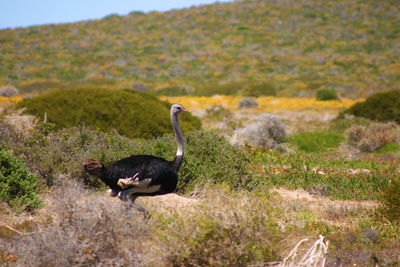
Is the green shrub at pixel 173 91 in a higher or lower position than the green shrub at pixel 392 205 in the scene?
lower

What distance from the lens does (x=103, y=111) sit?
12.2 meters

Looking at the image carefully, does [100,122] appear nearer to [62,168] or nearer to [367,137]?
[62,168]

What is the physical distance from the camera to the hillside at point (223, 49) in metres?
38.6

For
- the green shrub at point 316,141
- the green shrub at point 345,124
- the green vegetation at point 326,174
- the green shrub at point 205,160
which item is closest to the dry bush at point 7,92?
the green shrub at point 345,124

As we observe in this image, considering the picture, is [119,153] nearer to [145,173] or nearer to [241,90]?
[145,173]

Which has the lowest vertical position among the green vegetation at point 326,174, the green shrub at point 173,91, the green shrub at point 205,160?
the green shrub at point 173,91

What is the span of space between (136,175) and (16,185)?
2028 mm

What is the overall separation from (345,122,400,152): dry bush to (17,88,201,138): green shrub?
5.05 m

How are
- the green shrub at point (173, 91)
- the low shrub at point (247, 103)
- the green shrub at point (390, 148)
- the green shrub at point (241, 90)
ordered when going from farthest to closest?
1. the green shrub at point (173, 91)
2. the green shrub at point (241, 90)
3. the low shrub at point (247, 103)
4. the green shrub at point (390, 148)

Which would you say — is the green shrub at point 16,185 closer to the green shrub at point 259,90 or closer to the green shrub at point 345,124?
the green shrub at point 345,124

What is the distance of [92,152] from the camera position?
7625 mm

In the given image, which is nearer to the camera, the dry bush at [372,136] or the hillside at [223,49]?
the dry bush at [372,136]

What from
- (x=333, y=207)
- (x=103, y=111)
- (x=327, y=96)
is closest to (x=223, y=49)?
(x=327, y=96)

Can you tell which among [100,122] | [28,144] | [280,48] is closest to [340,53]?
[280,48]
